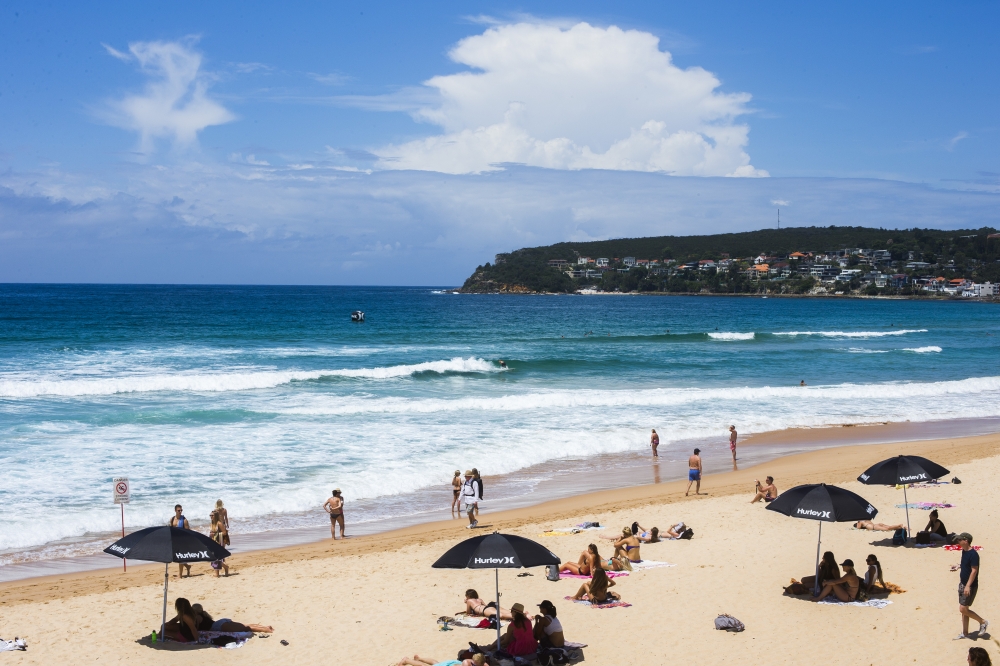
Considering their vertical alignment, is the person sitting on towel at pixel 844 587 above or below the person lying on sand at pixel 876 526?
above

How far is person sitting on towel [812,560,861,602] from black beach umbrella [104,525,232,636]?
26.9 feet

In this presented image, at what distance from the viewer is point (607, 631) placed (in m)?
10.3

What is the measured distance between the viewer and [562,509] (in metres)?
17.3

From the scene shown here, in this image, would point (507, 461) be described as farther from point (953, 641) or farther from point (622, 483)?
point (953, 641)

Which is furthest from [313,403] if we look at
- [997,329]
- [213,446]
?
[997,329]

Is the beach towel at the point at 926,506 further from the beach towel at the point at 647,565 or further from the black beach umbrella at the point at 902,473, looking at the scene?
the beach towel at the point at 647,565

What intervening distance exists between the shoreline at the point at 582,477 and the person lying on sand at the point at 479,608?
17.4 ft

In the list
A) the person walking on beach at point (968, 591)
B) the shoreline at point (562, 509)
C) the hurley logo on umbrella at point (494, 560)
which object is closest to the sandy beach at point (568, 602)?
the shoreline at point (562, 509)

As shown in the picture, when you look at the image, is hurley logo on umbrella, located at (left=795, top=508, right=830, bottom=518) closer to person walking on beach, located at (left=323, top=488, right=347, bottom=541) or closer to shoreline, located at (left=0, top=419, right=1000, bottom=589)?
shoreline, located at (left=0, top=419, right=1000, bottom=589)

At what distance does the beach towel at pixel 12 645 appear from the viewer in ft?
31.7

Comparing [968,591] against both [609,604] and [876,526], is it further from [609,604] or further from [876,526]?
[876,526]

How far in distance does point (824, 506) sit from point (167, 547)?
884cm

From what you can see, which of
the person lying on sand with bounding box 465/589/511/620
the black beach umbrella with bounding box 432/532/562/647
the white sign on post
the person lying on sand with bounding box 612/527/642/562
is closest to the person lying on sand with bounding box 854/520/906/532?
the person lying on sand with bounding box 612/527/642/562

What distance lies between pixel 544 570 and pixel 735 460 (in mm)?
10512
